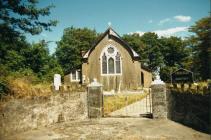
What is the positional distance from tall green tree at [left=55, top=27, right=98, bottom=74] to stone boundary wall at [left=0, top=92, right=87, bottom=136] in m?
51.3

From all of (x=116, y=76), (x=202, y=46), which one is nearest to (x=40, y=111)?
(x=116, y=76)

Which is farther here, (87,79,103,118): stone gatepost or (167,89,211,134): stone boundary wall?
(87,79,103,118): stone gatepost

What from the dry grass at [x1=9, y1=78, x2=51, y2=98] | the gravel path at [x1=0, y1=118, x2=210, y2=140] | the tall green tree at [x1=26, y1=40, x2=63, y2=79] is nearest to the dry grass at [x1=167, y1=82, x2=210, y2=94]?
the gravel path at [x1=0, y1=118, x2=210, y2=140]

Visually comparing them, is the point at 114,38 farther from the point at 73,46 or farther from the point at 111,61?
the point at 73,46

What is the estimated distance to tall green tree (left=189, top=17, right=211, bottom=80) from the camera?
126 ft

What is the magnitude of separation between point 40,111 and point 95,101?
11.1 feet

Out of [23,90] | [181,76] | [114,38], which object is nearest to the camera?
[23,90]

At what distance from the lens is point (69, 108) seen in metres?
12.8

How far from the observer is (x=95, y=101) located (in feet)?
44.5

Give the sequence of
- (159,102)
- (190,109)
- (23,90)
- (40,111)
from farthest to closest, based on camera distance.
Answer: (159,102) < (40,111) < (23,90) < (190,109)

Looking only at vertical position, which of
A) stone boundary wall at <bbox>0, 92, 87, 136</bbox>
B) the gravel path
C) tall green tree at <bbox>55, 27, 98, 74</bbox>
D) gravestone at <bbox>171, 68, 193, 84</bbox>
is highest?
tall green tree at <bbox>55, 27, 98, 74</bbox>

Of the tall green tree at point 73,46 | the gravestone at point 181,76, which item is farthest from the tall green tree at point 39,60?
the tall green tree at point 73,46

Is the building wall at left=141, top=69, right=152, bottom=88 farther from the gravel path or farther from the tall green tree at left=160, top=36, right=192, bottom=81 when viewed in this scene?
the tall green tree at left=160, top=36, right=192, bottom=81

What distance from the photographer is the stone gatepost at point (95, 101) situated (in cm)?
1348
